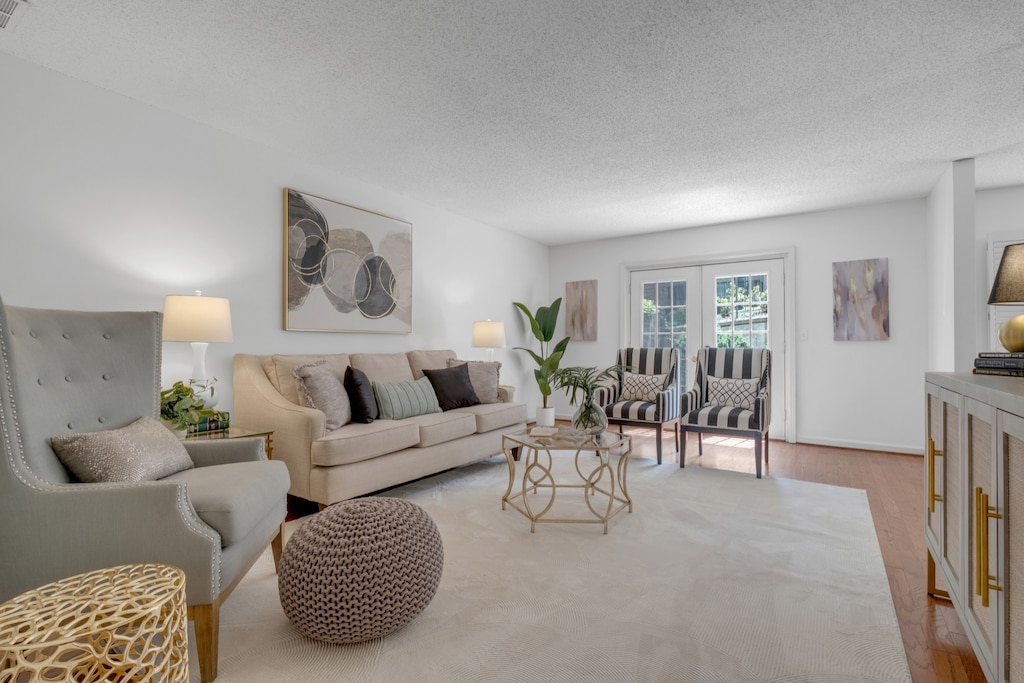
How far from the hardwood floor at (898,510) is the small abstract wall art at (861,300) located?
113 cm

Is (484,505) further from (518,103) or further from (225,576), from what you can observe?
(518,103)

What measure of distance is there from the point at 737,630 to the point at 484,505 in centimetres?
164

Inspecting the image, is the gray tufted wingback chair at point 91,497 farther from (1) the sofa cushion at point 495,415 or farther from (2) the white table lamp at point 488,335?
(2) the white table lamp at point 488,335

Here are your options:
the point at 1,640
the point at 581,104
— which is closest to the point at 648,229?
the point at 581,104

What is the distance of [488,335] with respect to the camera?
4855 millimetres

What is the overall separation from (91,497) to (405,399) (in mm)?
2178

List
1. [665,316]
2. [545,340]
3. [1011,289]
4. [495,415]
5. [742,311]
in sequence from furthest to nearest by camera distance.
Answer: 1. [545,340]
2. [665,316]
3. [742,311]
4. [495,415]
5. [1011,289]

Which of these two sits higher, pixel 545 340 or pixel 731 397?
pixel 545 340

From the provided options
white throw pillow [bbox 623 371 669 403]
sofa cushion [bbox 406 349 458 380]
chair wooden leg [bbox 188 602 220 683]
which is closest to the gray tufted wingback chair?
chair wooden leg [bbox 188 602 220 683]

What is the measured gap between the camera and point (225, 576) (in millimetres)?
1504

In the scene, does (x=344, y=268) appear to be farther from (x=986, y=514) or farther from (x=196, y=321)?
(x=986, y=514)

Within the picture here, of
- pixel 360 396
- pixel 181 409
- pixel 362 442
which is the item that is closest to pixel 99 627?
pixel 181 409

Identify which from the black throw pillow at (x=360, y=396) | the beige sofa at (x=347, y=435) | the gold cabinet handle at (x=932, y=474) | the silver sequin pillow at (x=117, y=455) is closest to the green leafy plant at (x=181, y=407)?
the beige sofa at (x=347, y=435)

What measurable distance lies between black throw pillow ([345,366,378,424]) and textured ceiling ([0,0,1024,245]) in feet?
5.11
